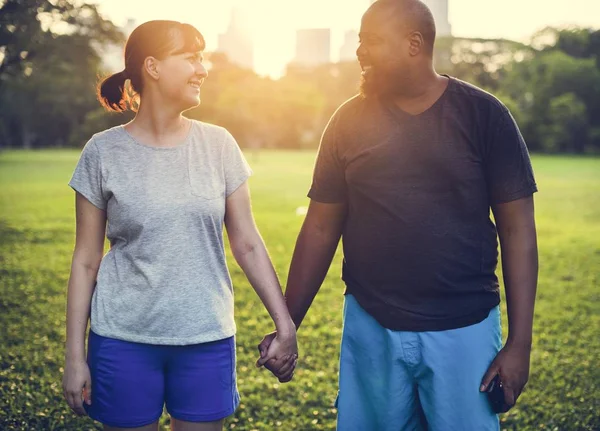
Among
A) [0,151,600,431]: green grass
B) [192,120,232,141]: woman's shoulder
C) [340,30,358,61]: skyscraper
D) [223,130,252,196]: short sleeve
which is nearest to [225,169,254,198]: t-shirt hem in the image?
[223,130,252,196]: short sleeve

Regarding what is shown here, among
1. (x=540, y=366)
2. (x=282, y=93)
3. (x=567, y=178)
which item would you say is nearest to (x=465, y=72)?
(x=282, y=93)

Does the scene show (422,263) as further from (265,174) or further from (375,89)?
(265,174)

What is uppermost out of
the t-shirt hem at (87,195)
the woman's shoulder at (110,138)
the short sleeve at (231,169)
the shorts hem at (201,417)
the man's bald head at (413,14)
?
the man's bald head at (413,14)

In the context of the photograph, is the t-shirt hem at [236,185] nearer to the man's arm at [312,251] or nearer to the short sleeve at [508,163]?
the man's arm at [312,251]

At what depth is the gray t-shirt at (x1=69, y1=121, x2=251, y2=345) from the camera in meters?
Result: 2.40

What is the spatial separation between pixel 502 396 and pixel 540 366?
386cm

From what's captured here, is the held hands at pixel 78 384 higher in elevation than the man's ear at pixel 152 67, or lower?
lower

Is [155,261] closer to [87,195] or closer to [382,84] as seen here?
[87,195]

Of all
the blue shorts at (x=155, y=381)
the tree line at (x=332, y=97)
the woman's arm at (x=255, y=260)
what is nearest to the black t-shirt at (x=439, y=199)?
the woman's arm at (x=255, y=260)

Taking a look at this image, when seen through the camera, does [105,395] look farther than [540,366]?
No

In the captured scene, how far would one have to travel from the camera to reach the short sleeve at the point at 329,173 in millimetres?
2627

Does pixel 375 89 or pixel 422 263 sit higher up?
pixel 375 89

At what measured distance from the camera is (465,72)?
66688mm

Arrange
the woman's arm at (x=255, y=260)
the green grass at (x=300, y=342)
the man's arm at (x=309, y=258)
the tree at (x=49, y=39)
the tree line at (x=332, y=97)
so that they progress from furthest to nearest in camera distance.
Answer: the tree line at (x=332, y=97) → the tree at (x=49, y=39) → the green grass at (x=300, y=342) → the man's arm at (x=309, y=258) → the woman's arm at (x=255, y=260)
